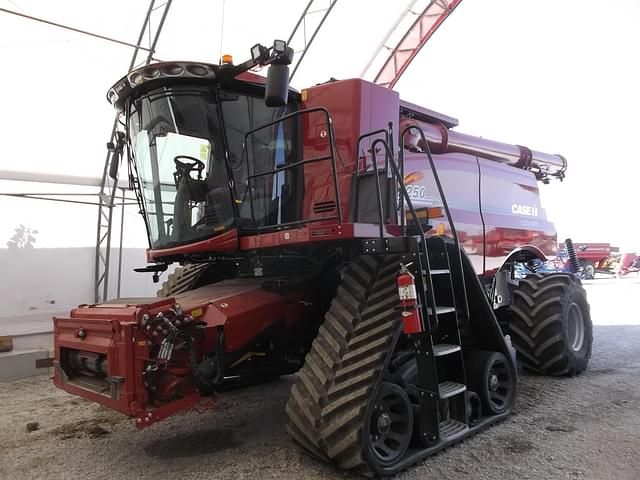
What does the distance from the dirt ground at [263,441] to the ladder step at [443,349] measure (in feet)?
2.34

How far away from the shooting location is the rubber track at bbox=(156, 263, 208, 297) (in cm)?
530

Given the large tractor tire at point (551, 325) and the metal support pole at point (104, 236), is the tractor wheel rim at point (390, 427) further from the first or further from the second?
the metal support pole at point (104, 236)

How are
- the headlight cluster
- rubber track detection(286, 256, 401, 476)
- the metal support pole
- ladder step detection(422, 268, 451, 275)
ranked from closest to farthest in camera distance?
rubber track detection(286, 256, 401, 476) → ladder step detection(422, 268, 451, 275) → the headlight cluster → the metal support pole

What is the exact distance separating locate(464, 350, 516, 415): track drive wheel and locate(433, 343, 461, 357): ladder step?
437 millimetres

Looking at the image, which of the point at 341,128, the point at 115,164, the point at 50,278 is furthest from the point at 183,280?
the point at 50,278

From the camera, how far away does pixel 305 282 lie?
4168 millimetres

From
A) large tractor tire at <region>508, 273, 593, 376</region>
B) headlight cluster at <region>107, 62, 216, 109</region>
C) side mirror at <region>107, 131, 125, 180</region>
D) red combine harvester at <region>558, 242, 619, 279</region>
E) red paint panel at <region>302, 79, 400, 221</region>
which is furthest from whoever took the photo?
red combine harvester at <region>558, 242, 619, 279</region>

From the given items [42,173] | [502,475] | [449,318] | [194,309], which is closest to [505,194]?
[449,318]

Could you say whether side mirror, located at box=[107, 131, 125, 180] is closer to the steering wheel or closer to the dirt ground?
the steering wheel

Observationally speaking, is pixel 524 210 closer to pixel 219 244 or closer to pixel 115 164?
pixel 219 244

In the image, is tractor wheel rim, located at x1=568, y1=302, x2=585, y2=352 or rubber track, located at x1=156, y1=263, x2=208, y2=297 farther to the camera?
tractor wheel rim, located at x1=568, y1=302, x2=585, y2=352

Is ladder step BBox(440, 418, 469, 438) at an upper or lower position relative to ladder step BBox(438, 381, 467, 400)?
Result: lower

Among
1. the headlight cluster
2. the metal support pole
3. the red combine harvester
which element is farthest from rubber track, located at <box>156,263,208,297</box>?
the red combine harvester

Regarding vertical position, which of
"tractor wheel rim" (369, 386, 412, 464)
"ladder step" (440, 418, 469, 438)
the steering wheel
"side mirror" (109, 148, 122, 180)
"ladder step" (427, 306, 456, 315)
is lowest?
"ladder step" (440, 418, 469, 438)
